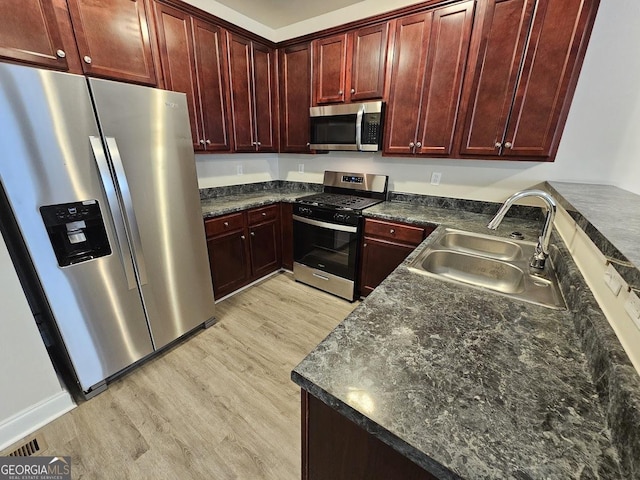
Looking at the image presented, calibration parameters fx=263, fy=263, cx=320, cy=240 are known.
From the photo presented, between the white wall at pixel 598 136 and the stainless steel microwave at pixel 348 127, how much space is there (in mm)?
584

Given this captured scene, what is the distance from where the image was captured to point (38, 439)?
4.39 ft

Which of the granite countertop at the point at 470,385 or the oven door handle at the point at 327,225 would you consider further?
the oven door handle at the point at 327,225

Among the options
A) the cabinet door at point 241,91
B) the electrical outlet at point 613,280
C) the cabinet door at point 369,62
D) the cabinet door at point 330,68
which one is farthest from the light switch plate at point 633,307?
the cabinet door at point 241,91

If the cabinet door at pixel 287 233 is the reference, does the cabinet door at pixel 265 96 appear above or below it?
above

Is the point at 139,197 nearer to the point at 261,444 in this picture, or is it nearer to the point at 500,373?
the point at 261,444

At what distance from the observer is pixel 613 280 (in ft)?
2.29

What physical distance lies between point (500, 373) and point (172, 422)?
5.38ft

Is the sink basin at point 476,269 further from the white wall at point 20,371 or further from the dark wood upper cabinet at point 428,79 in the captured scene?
the white wall at point 20,371

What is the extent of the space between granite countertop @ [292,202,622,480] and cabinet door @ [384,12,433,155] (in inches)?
64.6

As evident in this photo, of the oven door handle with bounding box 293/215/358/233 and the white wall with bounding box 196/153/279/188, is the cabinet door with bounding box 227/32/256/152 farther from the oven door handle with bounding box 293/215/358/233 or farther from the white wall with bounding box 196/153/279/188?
the oven door handle with bounding box 293/215/358/233

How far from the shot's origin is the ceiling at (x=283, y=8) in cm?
241

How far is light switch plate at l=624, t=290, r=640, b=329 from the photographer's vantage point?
55 cm

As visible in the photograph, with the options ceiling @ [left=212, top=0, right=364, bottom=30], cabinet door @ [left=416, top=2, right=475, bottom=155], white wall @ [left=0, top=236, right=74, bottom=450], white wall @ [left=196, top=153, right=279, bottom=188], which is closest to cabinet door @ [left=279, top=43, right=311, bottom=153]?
ceiling @ [left=212, top=0, right=364, bottom=30]

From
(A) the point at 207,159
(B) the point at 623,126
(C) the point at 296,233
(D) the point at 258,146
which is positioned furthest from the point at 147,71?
(B) the point at 623,126
